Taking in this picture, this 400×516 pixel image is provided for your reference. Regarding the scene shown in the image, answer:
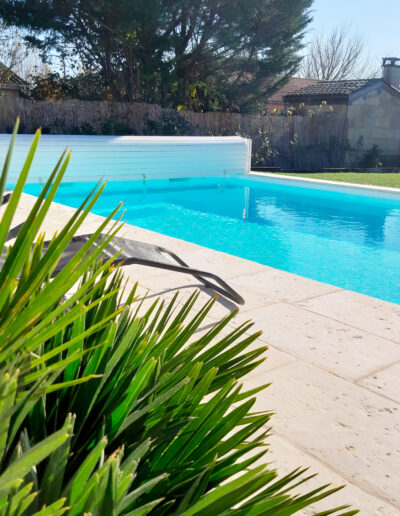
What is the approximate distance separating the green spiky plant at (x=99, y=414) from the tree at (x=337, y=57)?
43.6 m

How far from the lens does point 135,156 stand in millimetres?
12836

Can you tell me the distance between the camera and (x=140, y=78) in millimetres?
17047

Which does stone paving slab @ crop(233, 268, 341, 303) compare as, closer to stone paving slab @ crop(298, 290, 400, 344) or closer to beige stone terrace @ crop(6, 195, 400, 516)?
beige stone terrace @ crop(6, 195, 400, 516)

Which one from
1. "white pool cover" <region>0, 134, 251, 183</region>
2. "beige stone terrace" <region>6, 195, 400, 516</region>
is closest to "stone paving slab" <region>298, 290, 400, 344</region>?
"beige stone terrace" <region>6, 195, 400, 516</region>

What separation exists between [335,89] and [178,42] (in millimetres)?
7553

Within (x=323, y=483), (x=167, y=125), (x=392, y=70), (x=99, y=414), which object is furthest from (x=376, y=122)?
(x=99, y=414)

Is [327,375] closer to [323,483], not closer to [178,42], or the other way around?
[323,483]

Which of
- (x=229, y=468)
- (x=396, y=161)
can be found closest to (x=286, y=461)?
(x=229, y=468)

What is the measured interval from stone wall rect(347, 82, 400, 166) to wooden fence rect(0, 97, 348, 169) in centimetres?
65

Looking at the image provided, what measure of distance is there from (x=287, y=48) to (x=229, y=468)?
64.0 feet

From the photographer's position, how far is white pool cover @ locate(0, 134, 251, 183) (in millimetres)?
11594

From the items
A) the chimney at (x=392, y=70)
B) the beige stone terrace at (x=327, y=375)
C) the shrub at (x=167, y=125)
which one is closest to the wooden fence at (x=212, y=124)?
the shrub at (x=167, y=125)

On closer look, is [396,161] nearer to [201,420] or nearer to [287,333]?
[287,333]

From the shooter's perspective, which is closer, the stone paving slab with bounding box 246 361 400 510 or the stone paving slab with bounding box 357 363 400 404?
the stone paving slab with bounding box 246 361 400 510
